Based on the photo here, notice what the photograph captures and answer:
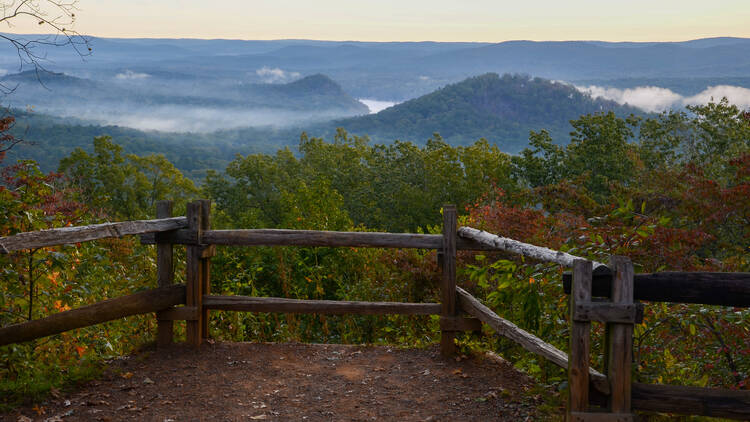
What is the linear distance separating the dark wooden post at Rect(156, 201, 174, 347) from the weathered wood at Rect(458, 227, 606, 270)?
277cm

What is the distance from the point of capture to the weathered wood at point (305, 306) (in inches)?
241

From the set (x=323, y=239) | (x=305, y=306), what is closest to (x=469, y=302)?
(x=323, y=239)

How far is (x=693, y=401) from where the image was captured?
3.46 metres

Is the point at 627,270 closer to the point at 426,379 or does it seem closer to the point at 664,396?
the point at 664,396

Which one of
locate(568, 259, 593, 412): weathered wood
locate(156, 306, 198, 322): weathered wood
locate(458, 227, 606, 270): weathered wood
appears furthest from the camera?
locate(156, 306, 198, 322): weathered wood

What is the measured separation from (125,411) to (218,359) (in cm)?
131

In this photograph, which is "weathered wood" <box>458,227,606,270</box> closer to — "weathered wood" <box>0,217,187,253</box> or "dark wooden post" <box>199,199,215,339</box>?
"dark wooden post" <box>199,199,215,339</box>

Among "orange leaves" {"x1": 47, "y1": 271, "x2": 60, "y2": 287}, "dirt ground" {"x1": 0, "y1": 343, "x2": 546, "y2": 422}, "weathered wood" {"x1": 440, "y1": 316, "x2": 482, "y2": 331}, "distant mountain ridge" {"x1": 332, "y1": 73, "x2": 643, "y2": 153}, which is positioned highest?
"distant mountain ridge" {"x1": 332, "y1": 73, "x2": 643, "y2": 153}

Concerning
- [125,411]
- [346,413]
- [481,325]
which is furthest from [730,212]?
[125,411]

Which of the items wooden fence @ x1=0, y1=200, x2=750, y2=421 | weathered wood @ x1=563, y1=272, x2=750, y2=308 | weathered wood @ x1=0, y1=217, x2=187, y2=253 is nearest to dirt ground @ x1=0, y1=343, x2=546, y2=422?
wooden fence @ x1=0, y1=200, x2=750, y2=421

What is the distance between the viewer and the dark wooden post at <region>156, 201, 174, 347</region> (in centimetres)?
595

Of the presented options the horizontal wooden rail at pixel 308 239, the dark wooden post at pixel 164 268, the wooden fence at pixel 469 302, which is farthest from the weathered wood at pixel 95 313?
the horizontal wooden rail at pixel 308 239

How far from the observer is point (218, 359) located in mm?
5961

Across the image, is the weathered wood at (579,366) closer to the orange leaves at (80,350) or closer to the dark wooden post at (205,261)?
the dark wooden post at (205,261)
